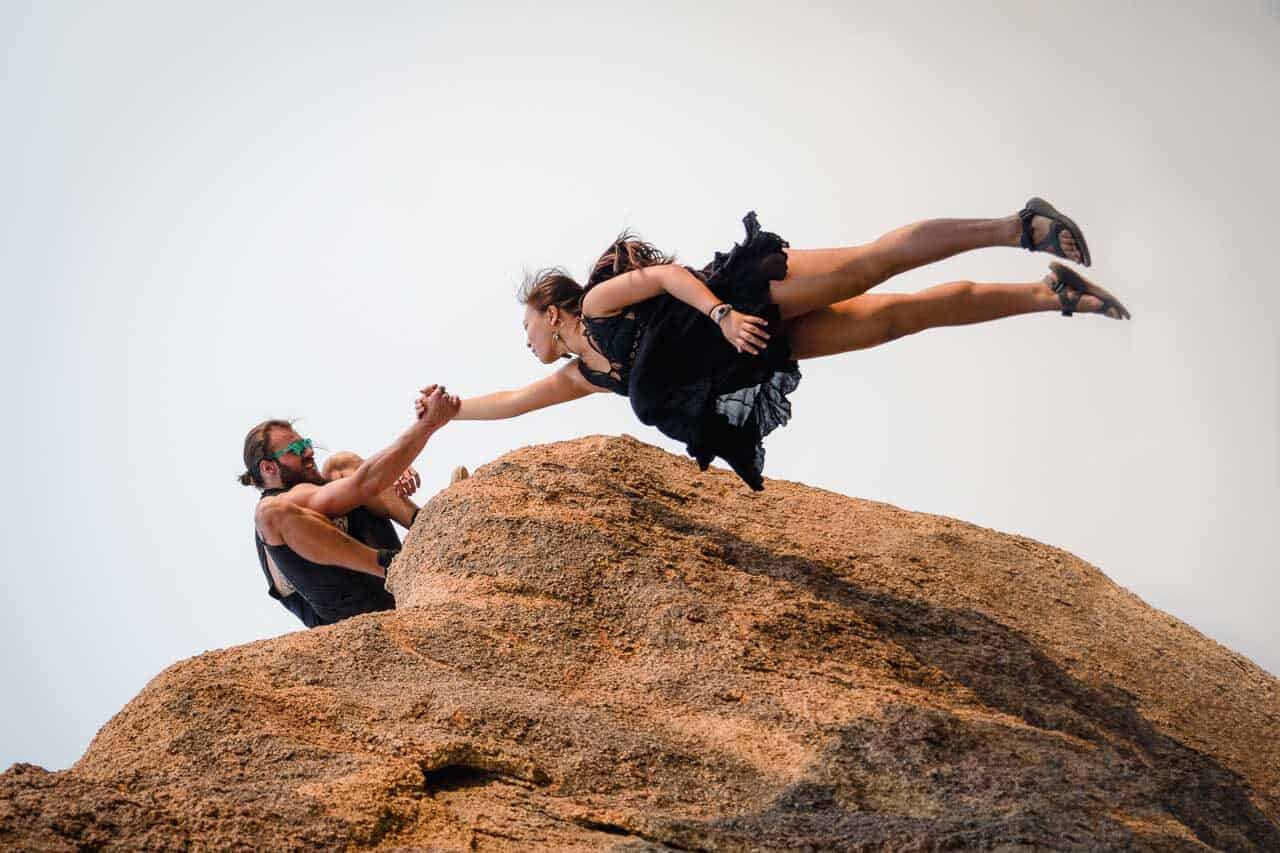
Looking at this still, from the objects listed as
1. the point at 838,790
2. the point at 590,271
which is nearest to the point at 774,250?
the point at 590,271

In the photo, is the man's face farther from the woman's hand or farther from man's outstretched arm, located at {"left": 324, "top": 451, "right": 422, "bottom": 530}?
the woman's hand

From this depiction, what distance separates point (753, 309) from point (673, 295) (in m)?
0.26

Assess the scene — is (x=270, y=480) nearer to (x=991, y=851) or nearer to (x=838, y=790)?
(x=838, y=790)

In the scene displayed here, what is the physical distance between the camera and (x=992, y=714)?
11.7 ft

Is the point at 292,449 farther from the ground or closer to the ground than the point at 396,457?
farther from the ground

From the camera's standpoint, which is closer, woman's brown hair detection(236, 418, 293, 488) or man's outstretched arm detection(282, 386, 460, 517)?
man's outstretched arm detection(282, 386, 460, 517)

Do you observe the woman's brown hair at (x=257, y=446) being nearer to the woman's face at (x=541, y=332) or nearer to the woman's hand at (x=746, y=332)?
the woman's face at (x=541, y=332)

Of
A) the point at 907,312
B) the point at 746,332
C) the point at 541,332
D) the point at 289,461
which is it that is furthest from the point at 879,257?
the point at 289,461

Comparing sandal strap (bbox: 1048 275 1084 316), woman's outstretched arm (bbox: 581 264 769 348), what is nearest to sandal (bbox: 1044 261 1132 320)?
sandal strap (bbox: 1048 275 1084 316)

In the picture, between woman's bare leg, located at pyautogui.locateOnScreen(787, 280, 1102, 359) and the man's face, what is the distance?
204cm

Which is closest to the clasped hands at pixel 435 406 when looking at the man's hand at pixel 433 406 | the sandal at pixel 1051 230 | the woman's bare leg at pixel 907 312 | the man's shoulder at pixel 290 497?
the man's hand at pixel 433 406

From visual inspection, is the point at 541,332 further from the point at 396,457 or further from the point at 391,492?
the point at 391,492

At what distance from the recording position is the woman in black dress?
379cm

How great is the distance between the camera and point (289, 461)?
4.82 m
